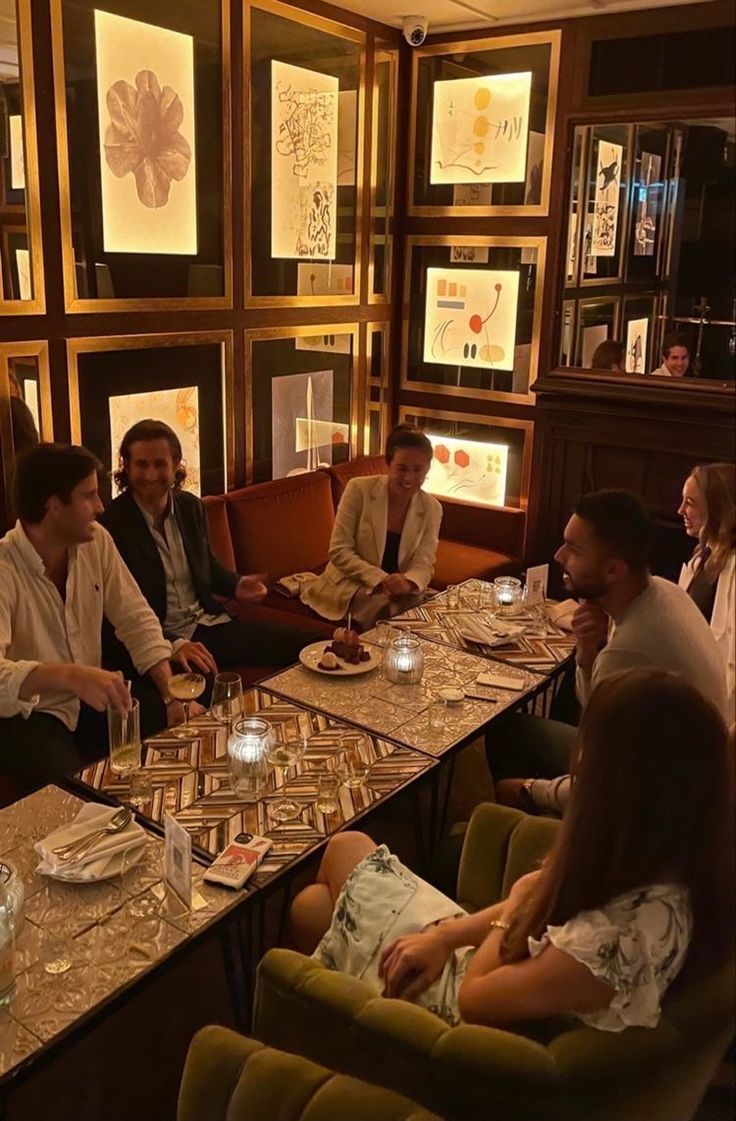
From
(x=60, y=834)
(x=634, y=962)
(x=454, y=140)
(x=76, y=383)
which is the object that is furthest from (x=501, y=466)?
(x=634, y=962)

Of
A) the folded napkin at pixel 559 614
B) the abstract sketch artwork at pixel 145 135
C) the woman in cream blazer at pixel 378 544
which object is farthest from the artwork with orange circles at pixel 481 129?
the folded napkin at pixel 559 614

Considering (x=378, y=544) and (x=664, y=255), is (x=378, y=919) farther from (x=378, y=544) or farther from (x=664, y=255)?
(x=378, y=544)

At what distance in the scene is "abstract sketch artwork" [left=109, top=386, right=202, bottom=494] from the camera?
118 inches

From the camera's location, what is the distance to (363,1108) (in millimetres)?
1104

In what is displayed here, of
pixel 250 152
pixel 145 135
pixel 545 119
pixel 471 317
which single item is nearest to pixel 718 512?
pixel 145 135

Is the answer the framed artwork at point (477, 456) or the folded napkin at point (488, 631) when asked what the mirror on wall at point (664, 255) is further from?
the framed artwork at point (477, 456)

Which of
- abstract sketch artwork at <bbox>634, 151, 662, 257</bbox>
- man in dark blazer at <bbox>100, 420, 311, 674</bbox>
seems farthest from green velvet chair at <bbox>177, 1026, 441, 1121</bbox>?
man in dark blazer at <bbox>100, 420, 311, 674</bbox>

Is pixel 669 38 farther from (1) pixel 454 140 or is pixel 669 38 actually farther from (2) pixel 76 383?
(1) pixel 454 140

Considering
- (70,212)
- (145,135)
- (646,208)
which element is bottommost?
(646,208)

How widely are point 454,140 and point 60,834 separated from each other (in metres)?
3.20

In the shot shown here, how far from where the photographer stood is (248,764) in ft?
5.49

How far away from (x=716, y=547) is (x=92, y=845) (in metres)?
1.07

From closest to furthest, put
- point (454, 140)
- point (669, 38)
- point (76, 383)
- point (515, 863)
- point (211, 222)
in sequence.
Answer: point (669, 38)
point (515, 863)
point (76, 383)
point (211, 222)
point (454, 140)

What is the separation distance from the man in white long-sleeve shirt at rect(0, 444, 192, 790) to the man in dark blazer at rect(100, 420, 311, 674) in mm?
168
